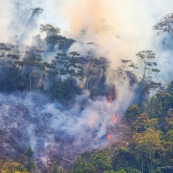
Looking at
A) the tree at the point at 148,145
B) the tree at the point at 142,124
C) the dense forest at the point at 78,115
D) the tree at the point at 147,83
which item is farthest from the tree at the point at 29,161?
the tree at the point at 147,83

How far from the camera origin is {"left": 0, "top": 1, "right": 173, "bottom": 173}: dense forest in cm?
4922

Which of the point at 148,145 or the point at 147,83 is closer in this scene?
the point at 148,145

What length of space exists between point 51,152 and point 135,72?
36.0m

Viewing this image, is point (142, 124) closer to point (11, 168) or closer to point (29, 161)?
point (29, 161)

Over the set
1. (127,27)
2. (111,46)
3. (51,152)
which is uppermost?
(127,27)

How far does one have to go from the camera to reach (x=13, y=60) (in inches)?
2773

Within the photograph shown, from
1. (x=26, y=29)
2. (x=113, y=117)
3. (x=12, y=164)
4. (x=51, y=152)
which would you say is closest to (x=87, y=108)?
(x=113, y=117)

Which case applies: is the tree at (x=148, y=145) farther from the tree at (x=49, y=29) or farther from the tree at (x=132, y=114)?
the tree at (x=49, y=29)

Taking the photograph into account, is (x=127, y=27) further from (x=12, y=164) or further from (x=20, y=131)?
(x=12, y=164)

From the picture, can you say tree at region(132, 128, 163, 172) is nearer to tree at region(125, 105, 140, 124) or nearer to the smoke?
the smoke

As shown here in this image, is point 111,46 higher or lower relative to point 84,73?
higher

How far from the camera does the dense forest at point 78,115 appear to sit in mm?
49219

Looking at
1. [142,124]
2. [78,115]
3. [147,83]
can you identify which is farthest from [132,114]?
[147,83]

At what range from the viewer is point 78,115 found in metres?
66.6
